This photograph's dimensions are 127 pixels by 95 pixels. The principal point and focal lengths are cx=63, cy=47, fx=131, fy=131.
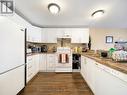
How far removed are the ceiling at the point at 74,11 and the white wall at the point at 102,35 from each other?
0.84m

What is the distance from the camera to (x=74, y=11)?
16.4 ft

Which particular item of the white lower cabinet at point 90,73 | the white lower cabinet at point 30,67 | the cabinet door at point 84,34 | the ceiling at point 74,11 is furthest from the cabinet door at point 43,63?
the white lower cabinet at point 90,73

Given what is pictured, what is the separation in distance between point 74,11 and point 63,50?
1.88 meters

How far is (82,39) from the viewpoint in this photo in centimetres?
652

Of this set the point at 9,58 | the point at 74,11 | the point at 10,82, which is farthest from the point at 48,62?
the point at 9,58

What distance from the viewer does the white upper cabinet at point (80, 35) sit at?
6.49m

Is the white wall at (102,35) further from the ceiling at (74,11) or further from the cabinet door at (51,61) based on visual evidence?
the cabinet door at (51,61)

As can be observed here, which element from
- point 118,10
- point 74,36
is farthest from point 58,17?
point 118,10

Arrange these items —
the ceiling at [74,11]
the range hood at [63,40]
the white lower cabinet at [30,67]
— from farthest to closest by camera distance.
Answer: the range hood at [63,40], the ceiling at [74,11], the white lower cabinet at [30,67]

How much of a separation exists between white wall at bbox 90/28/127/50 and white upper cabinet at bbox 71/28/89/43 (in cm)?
61

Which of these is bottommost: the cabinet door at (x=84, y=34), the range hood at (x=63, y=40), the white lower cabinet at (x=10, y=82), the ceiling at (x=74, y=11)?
the white lower cabinet at (x=10, y=82)

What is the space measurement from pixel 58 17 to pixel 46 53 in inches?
70.9

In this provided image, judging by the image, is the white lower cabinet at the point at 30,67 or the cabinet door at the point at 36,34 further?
the cabinet door at the point at 36,34

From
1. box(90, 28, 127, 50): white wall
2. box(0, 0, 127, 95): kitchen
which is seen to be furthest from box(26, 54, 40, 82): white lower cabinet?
box(90, 28, 127, 50): white wall
